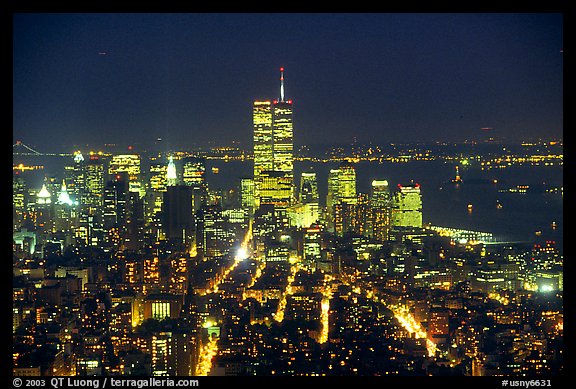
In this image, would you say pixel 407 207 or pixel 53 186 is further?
pixel 407 207

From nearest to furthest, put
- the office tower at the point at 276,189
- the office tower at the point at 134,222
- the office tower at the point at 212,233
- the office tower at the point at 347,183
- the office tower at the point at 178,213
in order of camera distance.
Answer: the office tower at the point at 347,183 < the office tower at the point at 134,222 < the office tower at the point at 212,233 < the office tower at the point at 178,213 < the office tower at the point at 276,189

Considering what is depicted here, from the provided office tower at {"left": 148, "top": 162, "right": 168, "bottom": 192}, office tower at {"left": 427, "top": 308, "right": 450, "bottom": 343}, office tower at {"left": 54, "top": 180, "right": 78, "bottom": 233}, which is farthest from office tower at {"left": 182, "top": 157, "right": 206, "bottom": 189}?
office tower at {"left": 427, "top": 308, "right": 450, "bottom": 343}

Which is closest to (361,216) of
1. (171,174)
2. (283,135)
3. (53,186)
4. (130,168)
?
(283,135)

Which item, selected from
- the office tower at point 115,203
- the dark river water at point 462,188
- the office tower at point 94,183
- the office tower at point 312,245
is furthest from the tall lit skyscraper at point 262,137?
the office tower at point 94,183

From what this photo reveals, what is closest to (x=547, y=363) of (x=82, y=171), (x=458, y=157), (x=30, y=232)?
(x=458, y=157)

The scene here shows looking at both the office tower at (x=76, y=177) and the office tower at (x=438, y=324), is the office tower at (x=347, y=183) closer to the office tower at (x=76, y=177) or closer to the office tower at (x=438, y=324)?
the office tower at (x=438, y=324)

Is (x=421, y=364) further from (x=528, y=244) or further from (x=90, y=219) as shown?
(x=90, y=219)

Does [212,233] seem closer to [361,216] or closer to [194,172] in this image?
[194,172]

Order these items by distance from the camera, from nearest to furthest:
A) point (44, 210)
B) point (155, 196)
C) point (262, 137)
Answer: point (262, 137) < point (44, 210) < point (155, 196)
